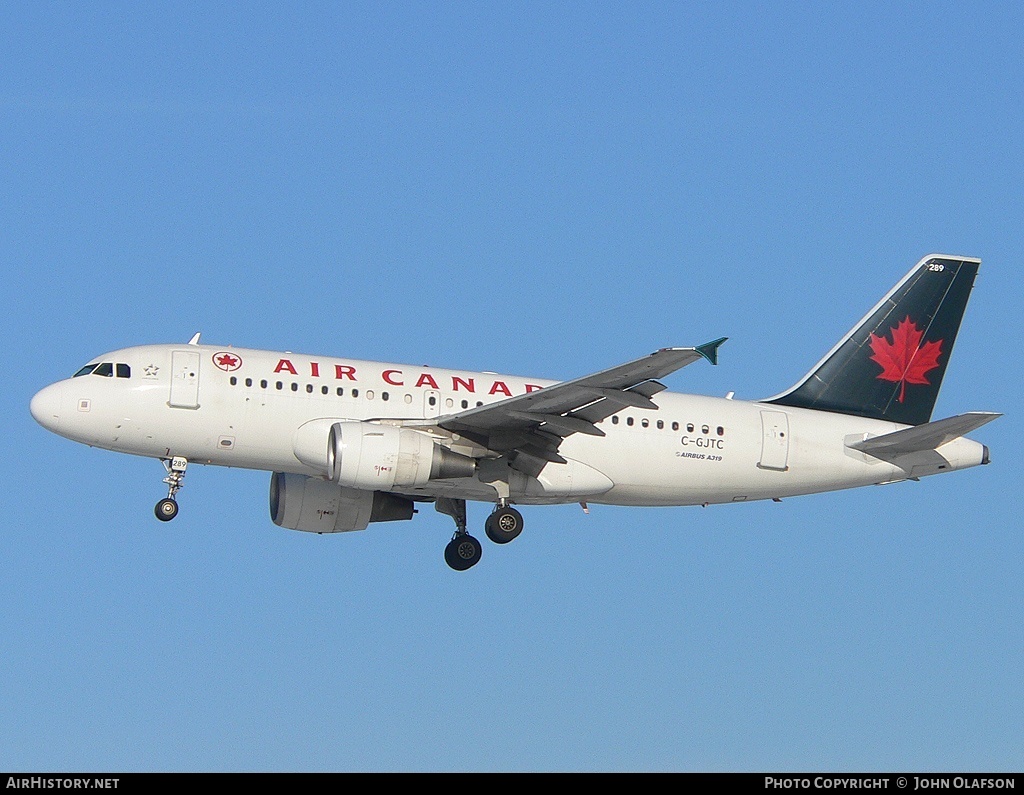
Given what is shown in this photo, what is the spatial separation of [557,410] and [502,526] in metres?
3.72

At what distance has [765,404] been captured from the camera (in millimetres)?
43562

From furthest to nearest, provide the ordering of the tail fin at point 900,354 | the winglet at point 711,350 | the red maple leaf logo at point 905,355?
the red maple leaf logo at point 905,355 → the tail fin at point 900,354 → the winglet at point 711,350

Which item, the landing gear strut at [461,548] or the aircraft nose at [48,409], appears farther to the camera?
the landing gear strut at [461,548]

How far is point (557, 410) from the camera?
3772cm

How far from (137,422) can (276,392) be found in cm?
338

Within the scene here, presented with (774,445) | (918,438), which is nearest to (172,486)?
(774,445)

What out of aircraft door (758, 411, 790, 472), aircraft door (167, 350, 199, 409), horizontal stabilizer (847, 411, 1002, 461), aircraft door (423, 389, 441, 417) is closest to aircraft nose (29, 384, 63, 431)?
aircraft door (167, 350, 199, 409)

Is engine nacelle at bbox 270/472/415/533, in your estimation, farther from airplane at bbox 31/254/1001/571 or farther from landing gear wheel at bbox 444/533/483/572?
landing gear wheel at bbox 444/533/483/572

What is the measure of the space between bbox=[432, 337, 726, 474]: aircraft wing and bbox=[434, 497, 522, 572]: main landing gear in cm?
124

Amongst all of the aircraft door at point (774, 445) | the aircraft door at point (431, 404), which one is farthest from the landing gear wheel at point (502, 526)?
the aircraft door at point (774, 445)

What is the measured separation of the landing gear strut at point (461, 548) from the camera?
1633 inches

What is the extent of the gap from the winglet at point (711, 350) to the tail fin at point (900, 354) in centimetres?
1147

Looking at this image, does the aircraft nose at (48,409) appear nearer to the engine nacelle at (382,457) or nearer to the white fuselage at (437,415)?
the white fuselage at (437,415)
